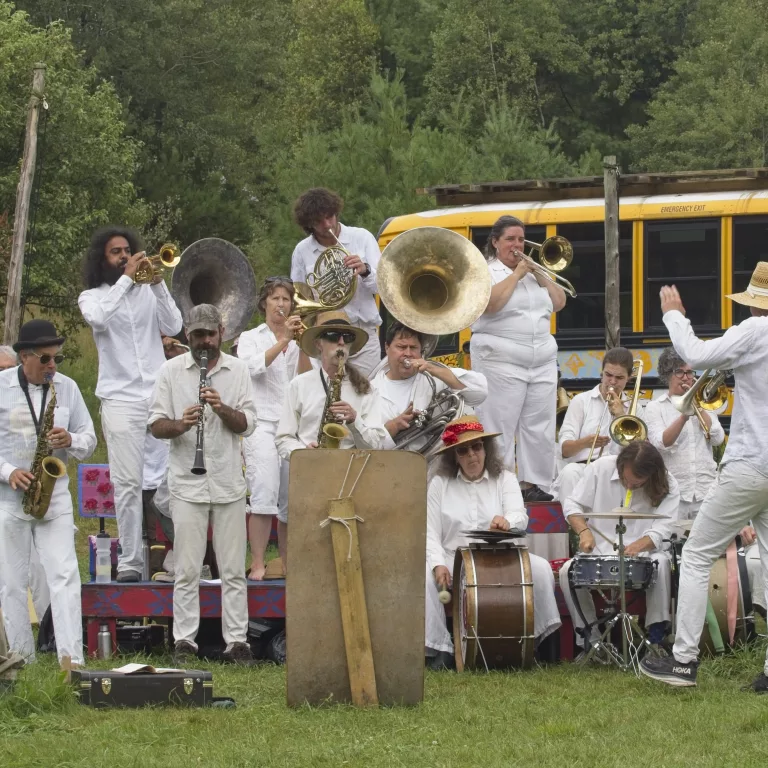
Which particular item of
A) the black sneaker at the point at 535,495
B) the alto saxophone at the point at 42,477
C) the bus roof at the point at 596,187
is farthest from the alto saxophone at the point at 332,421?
the bus roof at the point at 596,187

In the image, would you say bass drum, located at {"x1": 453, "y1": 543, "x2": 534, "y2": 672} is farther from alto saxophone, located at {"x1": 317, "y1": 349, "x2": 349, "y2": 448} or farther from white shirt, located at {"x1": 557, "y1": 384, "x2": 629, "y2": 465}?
white shirt, located at {"x1": 557, "y1": 384, "x2": 629, "y2": 465}

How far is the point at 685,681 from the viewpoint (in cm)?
809

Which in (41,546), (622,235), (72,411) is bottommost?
(41,546)

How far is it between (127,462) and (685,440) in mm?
3640

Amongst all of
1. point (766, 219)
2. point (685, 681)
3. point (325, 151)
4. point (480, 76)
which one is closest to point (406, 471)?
point (685, 681)

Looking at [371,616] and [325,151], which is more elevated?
[325,151]

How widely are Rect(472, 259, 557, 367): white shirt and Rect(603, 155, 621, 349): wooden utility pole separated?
544 centimetres

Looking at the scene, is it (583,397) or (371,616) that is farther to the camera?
(583,397)

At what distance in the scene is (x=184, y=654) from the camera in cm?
920

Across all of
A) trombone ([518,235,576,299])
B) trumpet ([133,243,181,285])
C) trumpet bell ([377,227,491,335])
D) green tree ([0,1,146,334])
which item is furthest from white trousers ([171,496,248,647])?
green tree ([0,1,146,334])

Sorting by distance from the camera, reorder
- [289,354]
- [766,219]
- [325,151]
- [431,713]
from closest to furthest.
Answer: [431,713], [289,354], [766,219], [325,151]

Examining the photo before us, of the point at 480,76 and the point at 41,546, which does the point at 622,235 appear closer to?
the point at 41,546

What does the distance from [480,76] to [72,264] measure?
47.1ft

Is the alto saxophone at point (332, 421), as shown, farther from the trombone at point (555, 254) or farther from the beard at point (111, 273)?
the trombone at point (555, 254)
